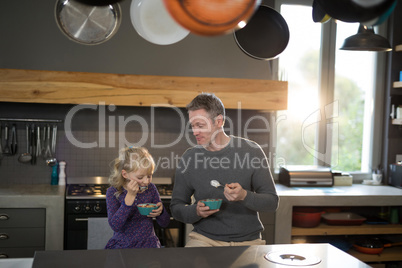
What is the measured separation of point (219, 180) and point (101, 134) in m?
1.69

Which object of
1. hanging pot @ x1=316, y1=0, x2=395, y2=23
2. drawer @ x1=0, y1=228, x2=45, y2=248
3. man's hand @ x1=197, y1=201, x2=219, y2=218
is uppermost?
hanging pot @ x1=316, y1=0, x2=395, y2=23

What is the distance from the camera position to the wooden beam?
3.38m

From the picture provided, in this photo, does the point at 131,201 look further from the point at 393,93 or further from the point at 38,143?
the point at 393,93

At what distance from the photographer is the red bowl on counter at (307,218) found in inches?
144

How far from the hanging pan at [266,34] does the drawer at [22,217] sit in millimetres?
2029

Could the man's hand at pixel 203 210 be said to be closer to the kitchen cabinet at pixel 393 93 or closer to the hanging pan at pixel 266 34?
the hanging pan at pixel 266 34

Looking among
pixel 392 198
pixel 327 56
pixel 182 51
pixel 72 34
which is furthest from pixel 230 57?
pixel 72 34

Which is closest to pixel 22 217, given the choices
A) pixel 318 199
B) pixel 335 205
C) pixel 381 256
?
pixel 318 199

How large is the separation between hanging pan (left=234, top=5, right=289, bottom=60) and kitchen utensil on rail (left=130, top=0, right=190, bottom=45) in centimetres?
38

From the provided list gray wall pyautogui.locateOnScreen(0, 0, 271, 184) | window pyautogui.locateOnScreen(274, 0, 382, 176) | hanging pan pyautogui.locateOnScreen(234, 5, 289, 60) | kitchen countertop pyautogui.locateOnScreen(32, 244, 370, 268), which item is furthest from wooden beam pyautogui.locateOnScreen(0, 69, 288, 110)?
A: kitchen countertop pyautogui.locateOnScreen(32, 244, 370, 268)

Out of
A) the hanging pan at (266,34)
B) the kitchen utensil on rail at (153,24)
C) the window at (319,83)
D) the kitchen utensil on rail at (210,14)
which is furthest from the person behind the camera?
the window at (319,83)

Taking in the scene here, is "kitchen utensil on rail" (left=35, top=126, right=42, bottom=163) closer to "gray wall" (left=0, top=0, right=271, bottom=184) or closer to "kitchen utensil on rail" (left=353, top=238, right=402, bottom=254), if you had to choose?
"gray wall" (left=0, top=0, right=271, bottom=184)

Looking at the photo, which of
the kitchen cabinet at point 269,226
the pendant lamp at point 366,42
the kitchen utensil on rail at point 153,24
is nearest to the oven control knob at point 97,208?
the kitchen cabinet at point 269,226

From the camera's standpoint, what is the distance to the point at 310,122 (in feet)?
14.5
